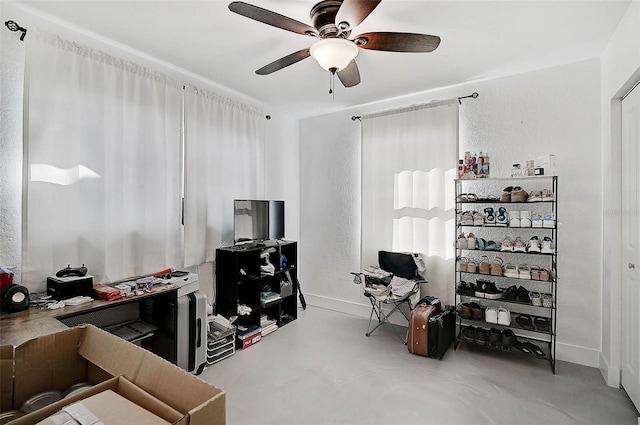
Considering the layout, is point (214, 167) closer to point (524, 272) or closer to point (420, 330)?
point (420, 330)

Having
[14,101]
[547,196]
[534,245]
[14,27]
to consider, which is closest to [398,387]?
[534,245]

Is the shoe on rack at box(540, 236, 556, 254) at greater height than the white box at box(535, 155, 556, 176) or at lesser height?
lesser

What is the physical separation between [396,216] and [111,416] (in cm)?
346

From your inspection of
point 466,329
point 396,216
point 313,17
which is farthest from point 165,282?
point 466,329

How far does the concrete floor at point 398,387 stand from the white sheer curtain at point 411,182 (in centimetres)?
109

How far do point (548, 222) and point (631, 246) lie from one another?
1.88 feet

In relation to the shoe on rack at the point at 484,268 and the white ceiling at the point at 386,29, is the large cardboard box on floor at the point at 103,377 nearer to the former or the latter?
the white ceiling at the point at 386,29

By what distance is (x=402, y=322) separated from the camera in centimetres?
378

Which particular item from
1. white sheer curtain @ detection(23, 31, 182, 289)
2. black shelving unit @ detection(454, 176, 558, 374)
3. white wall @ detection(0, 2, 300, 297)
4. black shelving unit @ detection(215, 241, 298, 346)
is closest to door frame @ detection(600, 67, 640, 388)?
black shelving unit @ detection(454, 176, 558, 374)

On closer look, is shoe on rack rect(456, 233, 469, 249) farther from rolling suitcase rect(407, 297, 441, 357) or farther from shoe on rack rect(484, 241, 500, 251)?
rolling suitcase rect(407, 297, 441, 357)

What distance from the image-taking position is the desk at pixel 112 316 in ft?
5.43

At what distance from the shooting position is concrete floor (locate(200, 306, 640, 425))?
6.95 ft

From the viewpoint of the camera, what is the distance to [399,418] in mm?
2094

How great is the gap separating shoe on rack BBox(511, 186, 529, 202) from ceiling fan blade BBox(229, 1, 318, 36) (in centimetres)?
220
